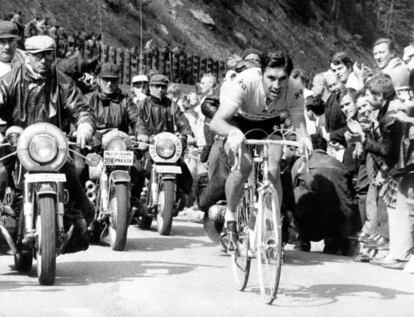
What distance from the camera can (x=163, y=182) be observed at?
1311cm

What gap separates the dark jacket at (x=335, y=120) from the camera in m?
13.0

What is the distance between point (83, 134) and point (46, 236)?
0.96 metres

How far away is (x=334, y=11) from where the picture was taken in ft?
187

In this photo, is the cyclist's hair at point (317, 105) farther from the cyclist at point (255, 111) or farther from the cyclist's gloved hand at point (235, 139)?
the cyclist's gloved hand at point (235, 139)

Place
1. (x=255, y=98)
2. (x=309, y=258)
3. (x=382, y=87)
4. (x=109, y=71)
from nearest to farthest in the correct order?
(x=255, y=98)
(x=382, y=87)
(x=309, y=258)
(x=109, y=71)

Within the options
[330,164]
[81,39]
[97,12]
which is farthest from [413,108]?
[97,12]

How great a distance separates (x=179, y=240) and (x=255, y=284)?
12.0 feet

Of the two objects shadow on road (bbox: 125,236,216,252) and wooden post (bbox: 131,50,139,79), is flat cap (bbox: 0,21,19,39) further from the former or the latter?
wooden post (bbox: 131,50,139,79)

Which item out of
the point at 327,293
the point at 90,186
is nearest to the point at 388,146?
the point at 327,293

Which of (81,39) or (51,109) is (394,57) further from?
(81,39)

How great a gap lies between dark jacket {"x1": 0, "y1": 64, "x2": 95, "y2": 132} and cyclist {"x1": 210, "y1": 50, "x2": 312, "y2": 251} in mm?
1194

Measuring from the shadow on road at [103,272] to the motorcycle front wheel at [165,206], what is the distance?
2.55m

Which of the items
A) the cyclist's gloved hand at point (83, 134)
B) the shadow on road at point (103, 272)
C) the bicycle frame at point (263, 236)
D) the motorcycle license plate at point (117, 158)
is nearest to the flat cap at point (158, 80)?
the motorcycle license plate at point (117, 158)

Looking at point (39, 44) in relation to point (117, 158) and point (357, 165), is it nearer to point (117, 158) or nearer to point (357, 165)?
point (117, 158)
